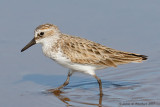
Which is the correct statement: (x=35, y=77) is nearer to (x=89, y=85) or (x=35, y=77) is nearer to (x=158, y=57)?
(x=89, y=85)

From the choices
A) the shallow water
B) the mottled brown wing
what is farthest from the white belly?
the shallow water

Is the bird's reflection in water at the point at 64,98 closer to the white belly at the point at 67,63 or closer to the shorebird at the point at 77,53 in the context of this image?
the shorebird at the point at 77,53

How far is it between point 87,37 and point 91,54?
11.5 feet

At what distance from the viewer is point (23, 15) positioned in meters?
17.2

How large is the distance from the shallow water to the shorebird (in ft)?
2.84

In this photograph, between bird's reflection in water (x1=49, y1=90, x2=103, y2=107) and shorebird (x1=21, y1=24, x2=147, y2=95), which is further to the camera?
shorebird (x1=21, y1=24, x2=147, y2=95)

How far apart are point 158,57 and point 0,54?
5.32m

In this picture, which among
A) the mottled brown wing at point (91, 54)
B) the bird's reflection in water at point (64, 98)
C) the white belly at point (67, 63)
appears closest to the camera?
the bird's reflection in water at point (64, 98)

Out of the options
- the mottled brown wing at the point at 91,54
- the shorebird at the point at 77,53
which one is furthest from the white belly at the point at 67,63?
the mottled brown wing at the point at 91,54

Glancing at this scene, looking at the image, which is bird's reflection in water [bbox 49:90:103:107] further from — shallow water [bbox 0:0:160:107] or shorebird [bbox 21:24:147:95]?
shorebird [bbox 21:24:147:95]

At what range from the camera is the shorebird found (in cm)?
1245

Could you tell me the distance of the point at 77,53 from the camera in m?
12.5

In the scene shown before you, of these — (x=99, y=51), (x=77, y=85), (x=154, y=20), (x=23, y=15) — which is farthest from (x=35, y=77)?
(x=154, y=20)

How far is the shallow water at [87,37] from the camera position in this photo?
12492 millimetres
